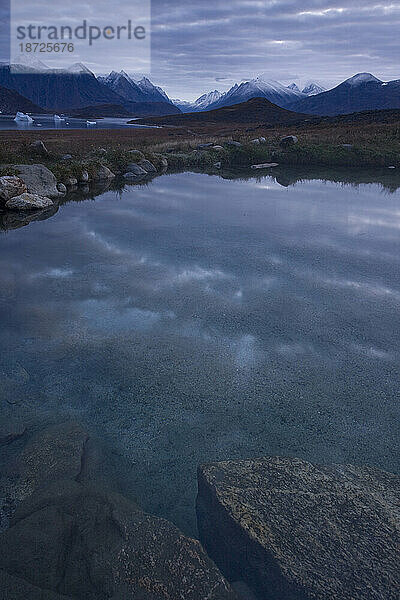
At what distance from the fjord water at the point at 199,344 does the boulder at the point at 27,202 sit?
13.4 ft

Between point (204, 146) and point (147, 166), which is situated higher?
point (204, 146)

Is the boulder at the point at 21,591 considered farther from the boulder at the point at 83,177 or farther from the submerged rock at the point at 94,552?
the boulder at the point at 83,177

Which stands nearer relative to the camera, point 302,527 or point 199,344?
point 302,527

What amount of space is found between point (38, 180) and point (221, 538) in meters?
22.7

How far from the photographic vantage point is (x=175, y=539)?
173 inches

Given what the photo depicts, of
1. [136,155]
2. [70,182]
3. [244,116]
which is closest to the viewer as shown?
[70,182]

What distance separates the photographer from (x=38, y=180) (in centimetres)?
2278

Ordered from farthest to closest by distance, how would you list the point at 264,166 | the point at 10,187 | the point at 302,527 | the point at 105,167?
1. the point at 264,166
2. the point at 105,167
3. the point at 10,187
4. the point at 302,527

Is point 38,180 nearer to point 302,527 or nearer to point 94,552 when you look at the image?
point 94,552

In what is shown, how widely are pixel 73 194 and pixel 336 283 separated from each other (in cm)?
1820

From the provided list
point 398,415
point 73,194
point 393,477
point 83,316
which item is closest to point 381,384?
point 398,415

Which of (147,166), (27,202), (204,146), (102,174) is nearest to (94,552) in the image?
(27,202)

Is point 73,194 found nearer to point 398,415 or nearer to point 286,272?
point 286,272

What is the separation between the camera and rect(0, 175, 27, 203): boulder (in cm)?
1962
